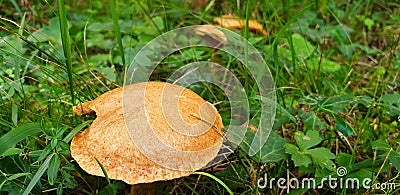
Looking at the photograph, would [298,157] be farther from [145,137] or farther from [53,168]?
[53,168]

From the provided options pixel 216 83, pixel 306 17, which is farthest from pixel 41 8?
pixel 306 17

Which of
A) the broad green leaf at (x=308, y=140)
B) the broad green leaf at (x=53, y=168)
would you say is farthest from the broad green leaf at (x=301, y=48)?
the broad green leaf at (x=53, y=168)

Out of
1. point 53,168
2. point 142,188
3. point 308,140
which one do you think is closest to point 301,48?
point 308,140

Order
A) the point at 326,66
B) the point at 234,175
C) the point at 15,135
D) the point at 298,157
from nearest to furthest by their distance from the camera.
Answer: the point at 15,135 < the point at 298,157 < the point at 234,175 < the point at 326,66

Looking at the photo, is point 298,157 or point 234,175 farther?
point 234,175

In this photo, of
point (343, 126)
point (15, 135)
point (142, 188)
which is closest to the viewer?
point (15, 135)

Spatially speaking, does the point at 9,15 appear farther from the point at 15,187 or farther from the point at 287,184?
the point at 287,184

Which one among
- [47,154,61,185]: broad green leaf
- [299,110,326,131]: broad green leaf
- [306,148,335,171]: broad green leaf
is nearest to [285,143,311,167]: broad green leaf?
[306,148,335,171]: broad green leaf

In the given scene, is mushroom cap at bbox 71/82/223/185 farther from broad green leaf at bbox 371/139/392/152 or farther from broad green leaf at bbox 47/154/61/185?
broad green leaf at bbox 371/139/392/152
